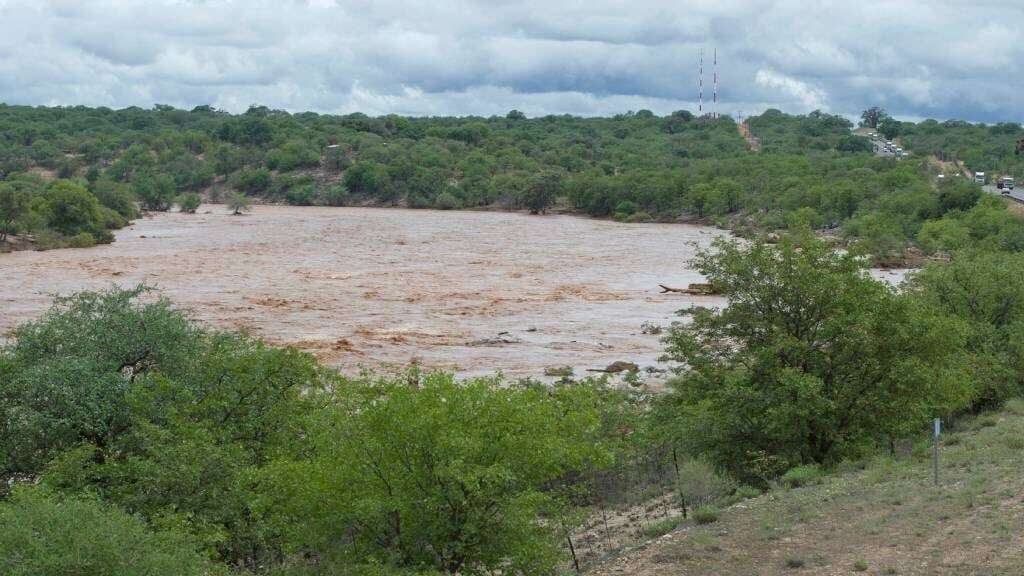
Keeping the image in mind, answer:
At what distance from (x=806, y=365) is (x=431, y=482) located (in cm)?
994

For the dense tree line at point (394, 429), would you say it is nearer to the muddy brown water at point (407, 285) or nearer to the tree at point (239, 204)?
the muddy brown water at point (407, 285)

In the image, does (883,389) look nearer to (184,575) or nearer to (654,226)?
(184,575)

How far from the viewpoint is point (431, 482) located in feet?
48.5

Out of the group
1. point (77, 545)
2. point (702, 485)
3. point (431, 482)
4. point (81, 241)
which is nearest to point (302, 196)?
point (81, 241)

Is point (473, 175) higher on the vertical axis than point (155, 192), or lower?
higher

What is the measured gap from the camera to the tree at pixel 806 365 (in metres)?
21.4

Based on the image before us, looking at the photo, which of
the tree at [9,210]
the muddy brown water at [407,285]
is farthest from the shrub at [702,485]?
the tree at [9,210]

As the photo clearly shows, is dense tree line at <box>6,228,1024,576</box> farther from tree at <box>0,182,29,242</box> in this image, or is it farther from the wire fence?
tree at <box>0,182,29,242</box>

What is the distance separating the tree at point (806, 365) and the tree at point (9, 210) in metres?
67.3

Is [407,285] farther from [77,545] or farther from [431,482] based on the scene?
[77,545]

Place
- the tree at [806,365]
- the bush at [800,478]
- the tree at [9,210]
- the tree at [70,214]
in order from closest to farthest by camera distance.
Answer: the bush at [800,478], the tree at [806,365], the tree at [9,210], the tree at [70,214]

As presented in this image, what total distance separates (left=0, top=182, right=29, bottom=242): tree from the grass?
7042 centimetres

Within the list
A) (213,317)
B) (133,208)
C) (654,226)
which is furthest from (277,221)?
(213,317)

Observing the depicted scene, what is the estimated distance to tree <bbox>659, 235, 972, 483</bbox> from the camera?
21.4 m
